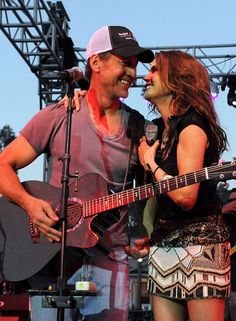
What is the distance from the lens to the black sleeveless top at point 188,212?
274cm

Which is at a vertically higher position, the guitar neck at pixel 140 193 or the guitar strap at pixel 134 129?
the guitar strap at pixel 134 129

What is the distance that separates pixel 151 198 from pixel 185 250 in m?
0.41

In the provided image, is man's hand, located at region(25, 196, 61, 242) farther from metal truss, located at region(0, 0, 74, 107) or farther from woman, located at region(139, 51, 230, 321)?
metal truss, located at region(0, 0, 74, 107)

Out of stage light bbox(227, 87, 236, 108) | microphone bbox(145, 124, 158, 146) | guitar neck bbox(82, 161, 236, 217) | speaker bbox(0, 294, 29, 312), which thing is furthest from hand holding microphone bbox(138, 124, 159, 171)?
stage light bbox(227, 87, 236, 108)

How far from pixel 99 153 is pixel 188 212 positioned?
66 cm

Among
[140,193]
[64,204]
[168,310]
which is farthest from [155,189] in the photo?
[168,310]

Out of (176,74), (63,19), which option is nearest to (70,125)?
(176,74)

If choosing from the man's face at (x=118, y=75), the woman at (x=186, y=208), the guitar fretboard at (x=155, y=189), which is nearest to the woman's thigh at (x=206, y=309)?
the woman at (x=186, y=208)

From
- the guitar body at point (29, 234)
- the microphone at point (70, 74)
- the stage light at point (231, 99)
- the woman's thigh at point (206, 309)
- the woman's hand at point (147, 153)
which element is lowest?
the woman's thigh at point (206, 309)

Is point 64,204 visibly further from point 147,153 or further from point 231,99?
point 231,99

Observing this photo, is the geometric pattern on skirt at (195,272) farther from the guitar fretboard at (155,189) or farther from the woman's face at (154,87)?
the woman's face at (154,87)

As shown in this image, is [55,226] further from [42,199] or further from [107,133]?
[107,133]

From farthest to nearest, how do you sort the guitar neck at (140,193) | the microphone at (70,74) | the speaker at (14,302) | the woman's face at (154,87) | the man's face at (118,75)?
the speaker at (14,302) → the man's face at (118,75) → the microphone at (70,74) → the woman's face at (154,87) → the guitar neck at (140,193)

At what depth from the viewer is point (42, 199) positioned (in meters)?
3.21
